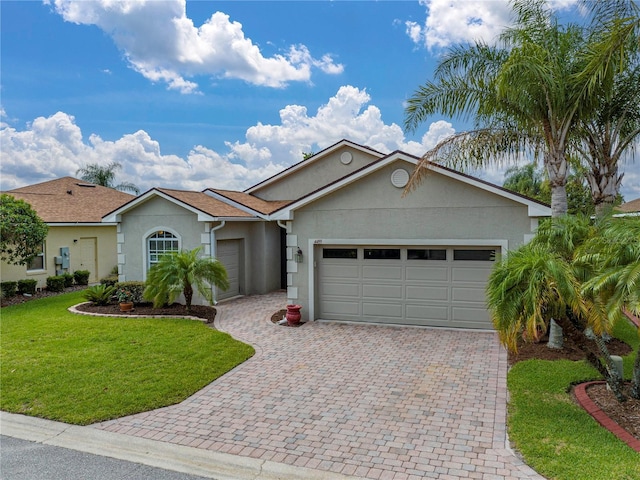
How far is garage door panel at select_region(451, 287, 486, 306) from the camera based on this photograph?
39.7 feet

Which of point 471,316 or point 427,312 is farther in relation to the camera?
point 427,312

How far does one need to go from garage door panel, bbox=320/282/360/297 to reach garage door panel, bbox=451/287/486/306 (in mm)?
2773

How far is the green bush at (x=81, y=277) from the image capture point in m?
21.1

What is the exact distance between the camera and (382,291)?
512 inches

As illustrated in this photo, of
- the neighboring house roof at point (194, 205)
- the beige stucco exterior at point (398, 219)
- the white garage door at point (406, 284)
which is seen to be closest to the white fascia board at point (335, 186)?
the beige stucco exterior at point (398, 219)

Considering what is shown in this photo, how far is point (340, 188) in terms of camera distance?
42.9 feet

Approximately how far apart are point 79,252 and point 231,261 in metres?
9.12

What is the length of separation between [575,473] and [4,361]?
35.2 feet

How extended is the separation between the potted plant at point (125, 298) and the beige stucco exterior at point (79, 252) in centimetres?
650

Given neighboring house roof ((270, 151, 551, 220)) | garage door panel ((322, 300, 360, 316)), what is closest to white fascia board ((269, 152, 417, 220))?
neighboring house roof ((270, 151, 551, 220))

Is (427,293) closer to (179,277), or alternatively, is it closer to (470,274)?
(470,274)

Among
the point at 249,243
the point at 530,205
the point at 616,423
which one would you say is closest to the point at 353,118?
the point at 249,243

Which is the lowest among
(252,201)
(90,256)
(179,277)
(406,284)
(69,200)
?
(406,284)

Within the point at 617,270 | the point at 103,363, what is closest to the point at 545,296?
the point at 617,270
